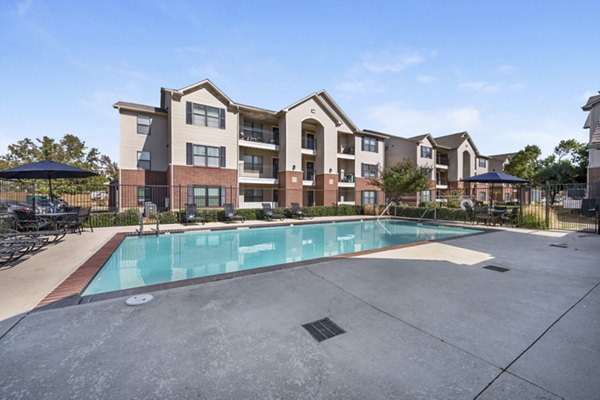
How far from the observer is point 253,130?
20.6 meters

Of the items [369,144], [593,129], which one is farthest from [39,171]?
[593,129]

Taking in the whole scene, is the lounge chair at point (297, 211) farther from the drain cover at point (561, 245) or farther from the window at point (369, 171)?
the drain cover at point (561, 245)

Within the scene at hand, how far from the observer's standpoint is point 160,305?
347 centimetres

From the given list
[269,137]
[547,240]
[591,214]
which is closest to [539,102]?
[591,214]

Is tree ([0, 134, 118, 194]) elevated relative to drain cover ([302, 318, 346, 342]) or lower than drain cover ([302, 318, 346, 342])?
elevated

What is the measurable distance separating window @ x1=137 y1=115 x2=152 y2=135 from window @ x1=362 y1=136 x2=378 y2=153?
59.8ft

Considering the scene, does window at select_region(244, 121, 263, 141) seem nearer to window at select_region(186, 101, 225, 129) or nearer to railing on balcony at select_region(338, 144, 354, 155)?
window at select_region(186, 101, 225, 129)

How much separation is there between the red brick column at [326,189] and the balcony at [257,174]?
382 centimetres

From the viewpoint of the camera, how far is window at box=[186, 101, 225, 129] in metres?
16.9

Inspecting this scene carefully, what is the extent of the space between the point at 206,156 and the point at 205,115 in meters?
2.78

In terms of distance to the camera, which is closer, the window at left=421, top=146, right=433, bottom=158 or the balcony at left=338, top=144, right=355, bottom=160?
the balcony at left=338, top=144, right=355, bottom=160

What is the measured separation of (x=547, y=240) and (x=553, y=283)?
19.5ft

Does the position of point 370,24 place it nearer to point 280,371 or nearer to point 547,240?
point 547,240

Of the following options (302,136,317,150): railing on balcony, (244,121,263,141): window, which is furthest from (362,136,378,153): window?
(244,121,263,141): window
